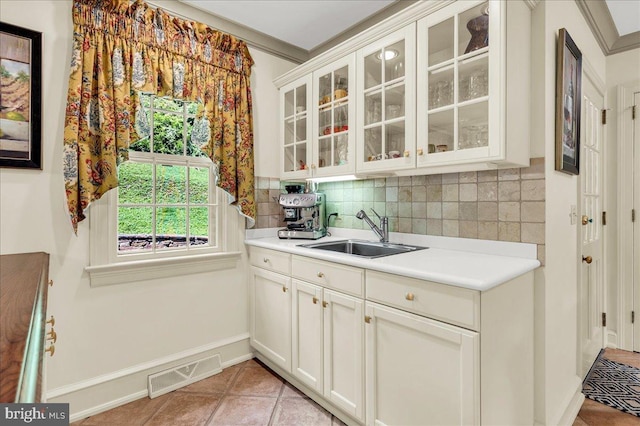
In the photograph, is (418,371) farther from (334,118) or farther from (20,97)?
(20,97)

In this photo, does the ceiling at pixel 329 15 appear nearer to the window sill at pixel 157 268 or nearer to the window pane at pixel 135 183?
the window pane at pixel 135 183

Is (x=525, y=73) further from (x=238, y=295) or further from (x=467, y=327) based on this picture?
(x=238, y=295)

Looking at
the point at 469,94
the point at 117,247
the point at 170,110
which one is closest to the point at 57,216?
the point at 117,247

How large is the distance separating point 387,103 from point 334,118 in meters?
0.47

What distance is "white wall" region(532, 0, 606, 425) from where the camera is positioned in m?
1.64

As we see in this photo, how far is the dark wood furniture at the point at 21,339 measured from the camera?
46cm

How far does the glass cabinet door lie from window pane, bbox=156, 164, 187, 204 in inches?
66.2

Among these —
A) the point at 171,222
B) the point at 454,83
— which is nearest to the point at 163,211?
the point at 171,222

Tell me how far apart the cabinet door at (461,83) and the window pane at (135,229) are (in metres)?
1.83

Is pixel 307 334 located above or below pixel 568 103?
below

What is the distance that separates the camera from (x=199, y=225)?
2.51 metres

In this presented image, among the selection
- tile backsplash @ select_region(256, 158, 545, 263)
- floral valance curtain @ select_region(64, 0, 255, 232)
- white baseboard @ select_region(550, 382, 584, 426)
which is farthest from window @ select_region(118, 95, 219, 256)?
white baseboard @ select_region(550, 382, 584, 426)

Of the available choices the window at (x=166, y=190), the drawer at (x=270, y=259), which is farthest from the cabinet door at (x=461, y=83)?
the window at (x=166, y=190)

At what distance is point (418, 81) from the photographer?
181 centimetres
